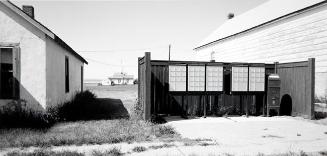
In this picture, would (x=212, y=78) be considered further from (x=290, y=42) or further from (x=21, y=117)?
(x=290, y=42)

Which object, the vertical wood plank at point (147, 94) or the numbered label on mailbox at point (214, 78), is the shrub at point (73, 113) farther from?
the numbered label on mailbox at point (214, 78)

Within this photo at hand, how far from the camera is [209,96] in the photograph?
445 inches

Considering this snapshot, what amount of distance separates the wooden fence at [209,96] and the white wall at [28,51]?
372 centimetres

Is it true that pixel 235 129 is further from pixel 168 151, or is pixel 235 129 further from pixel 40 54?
pixel 40 54

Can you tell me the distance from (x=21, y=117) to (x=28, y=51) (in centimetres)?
228

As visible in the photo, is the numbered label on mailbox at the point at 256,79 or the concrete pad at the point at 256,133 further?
the numbered label on mailbox at the point at 256,79

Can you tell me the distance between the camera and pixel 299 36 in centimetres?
1686

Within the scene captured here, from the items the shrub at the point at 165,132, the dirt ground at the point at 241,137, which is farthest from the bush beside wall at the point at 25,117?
the shrub at the point at 165,132

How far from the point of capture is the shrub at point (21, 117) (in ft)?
27.2

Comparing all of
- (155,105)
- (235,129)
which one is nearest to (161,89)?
(155,105)

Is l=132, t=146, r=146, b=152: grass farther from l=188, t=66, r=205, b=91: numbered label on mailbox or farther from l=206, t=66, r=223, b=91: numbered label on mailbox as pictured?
l=206, t=66, r=223, b=91: numbered label on mailbox

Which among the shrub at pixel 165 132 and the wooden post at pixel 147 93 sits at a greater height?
the wooden post at pixel 147 93

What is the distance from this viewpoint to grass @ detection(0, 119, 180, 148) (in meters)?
6.51

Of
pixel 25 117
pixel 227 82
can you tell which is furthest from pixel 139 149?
pixel 227 82
